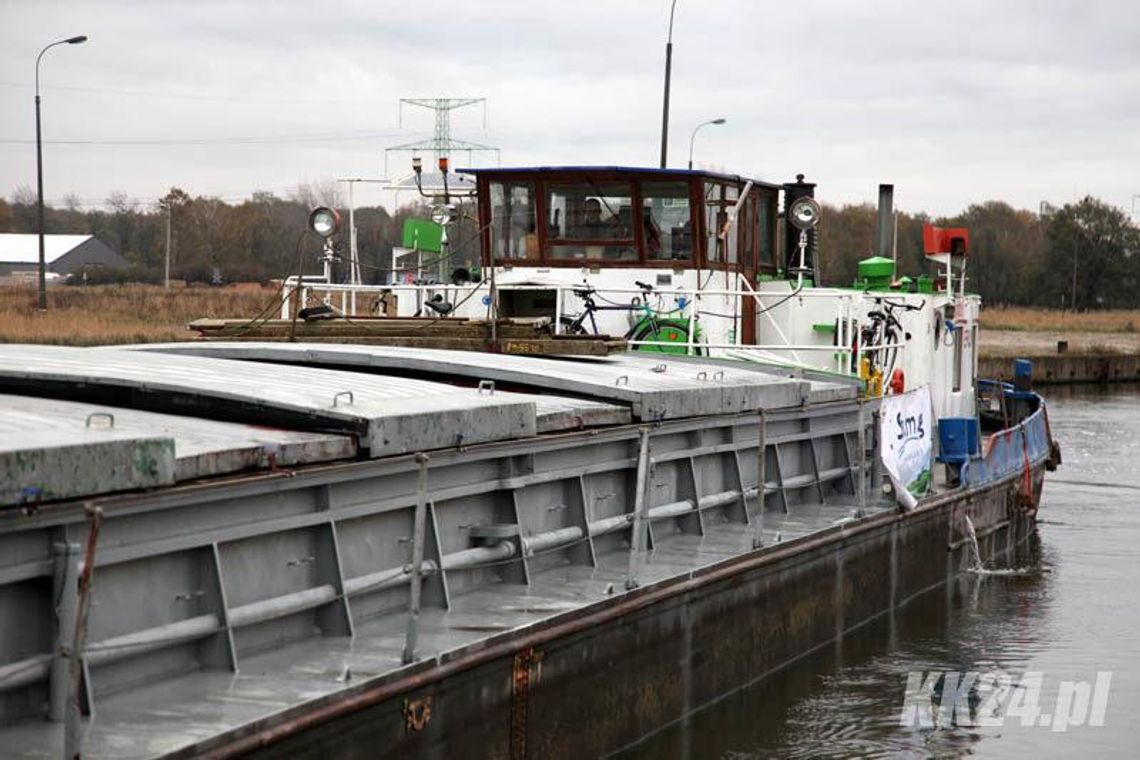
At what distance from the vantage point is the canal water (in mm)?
11930

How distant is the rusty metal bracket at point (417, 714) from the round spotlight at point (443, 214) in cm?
1359

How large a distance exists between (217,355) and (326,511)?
4.19 metres

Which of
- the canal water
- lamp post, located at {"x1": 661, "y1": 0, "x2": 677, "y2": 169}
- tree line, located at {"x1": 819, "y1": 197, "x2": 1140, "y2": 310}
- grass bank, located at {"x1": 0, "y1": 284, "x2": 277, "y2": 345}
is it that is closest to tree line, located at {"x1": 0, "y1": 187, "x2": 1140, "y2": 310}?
tree line, located at {"x1": 819, "y1": 197, "x2": 1140, "y2": 310}

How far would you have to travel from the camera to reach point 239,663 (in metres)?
7.62

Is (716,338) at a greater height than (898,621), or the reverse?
(716,338)

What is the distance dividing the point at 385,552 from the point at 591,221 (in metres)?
10.9

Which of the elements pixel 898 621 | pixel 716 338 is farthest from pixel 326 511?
pixel 716 338

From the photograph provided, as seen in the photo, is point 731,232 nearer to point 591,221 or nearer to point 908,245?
point 591,221

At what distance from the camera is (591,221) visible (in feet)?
63.5

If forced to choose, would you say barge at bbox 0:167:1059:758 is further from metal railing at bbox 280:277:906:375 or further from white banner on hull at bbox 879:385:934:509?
metal railing at bbox 280:277:906:375

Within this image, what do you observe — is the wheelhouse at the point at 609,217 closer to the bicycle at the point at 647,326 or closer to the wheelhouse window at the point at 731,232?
the wheelhouse window at the point at 731,232

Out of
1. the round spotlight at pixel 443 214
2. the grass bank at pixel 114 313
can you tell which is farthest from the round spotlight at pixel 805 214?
the grass bank at pixel 114 313


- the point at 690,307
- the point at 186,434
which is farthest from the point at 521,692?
the point at 690,307

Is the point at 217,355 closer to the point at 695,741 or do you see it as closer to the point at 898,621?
the point at 695,741
